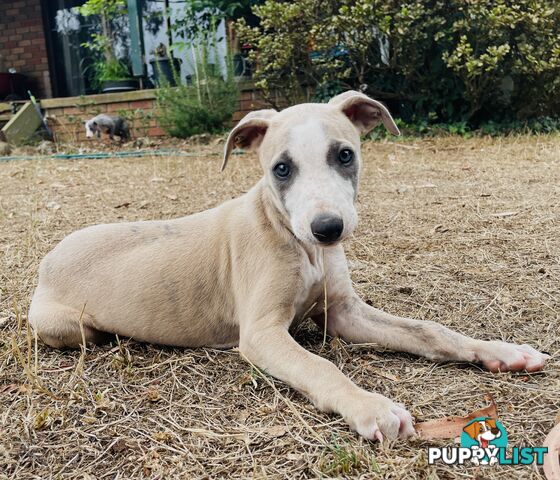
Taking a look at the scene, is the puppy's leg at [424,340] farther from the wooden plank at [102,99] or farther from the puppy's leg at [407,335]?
the wooden plank at [102,99]

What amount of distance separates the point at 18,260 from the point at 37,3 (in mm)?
11764

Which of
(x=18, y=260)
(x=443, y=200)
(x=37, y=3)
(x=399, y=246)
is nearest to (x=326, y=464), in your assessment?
(x=399, y=246)

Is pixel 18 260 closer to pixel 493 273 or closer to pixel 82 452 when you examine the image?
pixel 82 452

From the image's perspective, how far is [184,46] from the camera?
428 inches

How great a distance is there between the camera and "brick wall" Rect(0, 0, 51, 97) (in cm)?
1323

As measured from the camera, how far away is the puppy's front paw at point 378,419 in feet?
5.90

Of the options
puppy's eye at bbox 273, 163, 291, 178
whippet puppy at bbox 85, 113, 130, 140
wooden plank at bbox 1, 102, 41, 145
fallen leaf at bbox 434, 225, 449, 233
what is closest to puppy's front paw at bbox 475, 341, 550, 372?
puppy's eye at bbox 273, 163, 291, 178

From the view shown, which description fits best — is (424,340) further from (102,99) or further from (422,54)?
(102,99)

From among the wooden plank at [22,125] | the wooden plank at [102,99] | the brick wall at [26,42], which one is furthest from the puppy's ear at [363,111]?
the brick wall at [26,42]

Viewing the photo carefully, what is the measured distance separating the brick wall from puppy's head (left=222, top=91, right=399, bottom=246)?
481 inches

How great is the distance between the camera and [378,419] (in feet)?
5.95

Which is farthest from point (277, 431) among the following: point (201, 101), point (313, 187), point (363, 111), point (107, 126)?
point (107, 126)

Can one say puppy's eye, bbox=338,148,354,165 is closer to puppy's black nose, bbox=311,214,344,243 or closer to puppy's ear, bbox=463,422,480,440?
puppy's black nose, bbox=311,214,344,243

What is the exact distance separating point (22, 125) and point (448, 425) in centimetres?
1100
